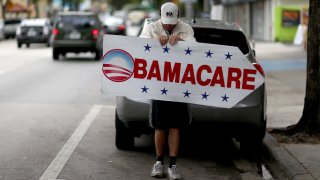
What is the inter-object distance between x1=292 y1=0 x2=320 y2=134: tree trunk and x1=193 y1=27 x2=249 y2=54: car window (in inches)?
42.7

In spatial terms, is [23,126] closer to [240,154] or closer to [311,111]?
[240,154]

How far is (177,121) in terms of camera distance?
6957 mm

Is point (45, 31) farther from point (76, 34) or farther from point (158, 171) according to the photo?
point (158, 171)

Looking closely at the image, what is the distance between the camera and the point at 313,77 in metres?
8.90

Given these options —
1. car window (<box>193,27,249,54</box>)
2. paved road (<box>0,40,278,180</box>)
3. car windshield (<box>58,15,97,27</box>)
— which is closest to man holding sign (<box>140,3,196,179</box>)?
paved road (<box>0,40,278,180</box>)

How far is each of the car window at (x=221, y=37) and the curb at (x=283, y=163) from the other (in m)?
1.26

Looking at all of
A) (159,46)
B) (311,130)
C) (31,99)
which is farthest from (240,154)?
(31,99)

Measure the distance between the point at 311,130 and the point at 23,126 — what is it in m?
4.28

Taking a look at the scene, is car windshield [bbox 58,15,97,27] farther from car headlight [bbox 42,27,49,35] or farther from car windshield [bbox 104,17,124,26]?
car windshield [bbox 104,17,124,26]

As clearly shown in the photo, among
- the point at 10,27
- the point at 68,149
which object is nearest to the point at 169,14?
the point at 68,149

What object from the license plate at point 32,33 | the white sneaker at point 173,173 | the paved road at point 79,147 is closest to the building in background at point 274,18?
the license plate at point 32,33

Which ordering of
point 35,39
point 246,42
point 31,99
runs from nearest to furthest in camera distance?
point 246,42, point 31,99, point 35,39

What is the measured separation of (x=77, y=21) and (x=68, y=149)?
57.7 ft

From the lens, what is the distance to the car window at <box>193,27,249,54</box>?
8.30 m
